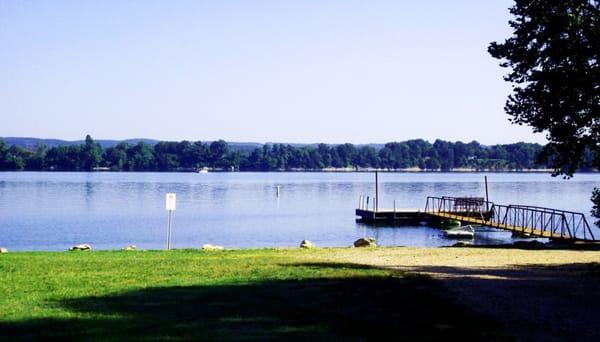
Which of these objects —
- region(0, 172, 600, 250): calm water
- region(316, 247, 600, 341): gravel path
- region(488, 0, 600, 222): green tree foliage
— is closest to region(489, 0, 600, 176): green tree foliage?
region(488, 0, 600, 222): green tree foliage

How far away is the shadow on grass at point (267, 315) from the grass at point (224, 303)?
2cm

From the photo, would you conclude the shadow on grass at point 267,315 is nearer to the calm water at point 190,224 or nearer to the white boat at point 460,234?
the calm water at point 190,224

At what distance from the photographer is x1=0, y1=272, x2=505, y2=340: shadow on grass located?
1124cm

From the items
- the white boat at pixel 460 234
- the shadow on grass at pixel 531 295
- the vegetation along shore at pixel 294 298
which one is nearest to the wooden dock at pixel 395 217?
the white boat at pixel 460 234

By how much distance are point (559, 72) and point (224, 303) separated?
10291 millimetres

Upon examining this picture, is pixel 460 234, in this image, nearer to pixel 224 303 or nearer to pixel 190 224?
pixel 190 224

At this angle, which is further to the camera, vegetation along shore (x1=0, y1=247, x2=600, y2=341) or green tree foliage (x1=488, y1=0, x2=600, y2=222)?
green tree foliage (x1=488, y1=0, x2=600, y2=222)

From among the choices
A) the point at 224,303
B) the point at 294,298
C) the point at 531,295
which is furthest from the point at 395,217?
the point at 224,303

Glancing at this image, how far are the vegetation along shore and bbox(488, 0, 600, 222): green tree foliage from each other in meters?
3.33

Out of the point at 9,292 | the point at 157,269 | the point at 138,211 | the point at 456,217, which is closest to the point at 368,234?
the point at 456,217

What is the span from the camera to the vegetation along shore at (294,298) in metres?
11.6

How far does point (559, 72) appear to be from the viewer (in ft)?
62.4

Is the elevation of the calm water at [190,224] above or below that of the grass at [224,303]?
below

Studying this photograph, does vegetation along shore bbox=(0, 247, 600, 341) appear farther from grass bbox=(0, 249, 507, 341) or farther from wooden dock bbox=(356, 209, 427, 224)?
wooden dock bbox=(356, 209, 427, 224)
